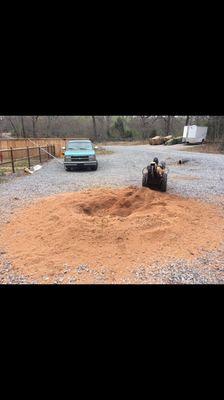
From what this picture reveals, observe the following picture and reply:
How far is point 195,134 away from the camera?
2694 cm

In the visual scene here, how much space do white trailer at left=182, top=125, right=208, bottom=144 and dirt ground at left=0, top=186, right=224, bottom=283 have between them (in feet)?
74.5

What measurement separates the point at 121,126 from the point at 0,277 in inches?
1598

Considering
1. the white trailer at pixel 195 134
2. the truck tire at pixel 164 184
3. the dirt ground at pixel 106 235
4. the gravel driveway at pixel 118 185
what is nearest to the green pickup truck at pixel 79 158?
the gravel driveway at pixel 118 185

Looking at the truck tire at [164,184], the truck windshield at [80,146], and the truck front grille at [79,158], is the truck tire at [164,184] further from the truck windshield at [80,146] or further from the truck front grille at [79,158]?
the truck windshield at [80,146]

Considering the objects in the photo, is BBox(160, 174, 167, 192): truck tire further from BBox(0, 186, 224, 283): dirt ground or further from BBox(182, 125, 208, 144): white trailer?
BBox(182, 125, 208, 144): white trailer

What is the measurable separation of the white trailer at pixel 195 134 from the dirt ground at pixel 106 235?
2271 centimetres

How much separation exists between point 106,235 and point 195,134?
83.1ft

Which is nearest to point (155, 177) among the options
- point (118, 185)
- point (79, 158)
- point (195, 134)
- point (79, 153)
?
point (118, 185)

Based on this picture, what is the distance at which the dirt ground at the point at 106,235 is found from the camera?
3775 millimetres

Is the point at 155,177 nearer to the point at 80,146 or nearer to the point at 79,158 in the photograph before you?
the point at 79,158

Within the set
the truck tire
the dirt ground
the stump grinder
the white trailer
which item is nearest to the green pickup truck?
the stump grinder

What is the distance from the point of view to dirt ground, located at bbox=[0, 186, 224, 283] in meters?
3.78
